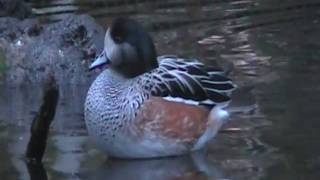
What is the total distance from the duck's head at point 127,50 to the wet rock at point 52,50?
125 inches

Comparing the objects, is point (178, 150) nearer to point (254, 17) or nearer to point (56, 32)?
point (56, 32)

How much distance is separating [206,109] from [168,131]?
466mm

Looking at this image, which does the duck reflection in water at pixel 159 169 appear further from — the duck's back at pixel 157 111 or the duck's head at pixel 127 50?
the duck's head at pixel 127 50

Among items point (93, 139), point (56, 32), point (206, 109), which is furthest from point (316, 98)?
point (56, 32)

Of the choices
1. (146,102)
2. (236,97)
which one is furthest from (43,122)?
(236,97)

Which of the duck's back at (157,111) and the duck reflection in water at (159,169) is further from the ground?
the duck's back at (157,111)

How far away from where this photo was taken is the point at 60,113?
1072 centimetres

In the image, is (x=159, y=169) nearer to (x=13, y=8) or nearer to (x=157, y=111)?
(x=157, y=111)

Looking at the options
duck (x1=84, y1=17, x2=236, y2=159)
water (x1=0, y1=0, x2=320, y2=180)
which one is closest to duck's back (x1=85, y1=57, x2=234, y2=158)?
duck (x1=84, y1=17, x2=236, y2=159)

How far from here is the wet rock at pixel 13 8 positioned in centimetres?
1504

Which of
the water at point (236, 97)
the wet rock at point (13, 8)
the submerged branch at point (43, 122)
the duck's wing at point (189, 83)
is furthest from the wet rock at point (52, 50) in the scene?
the submerged branch at point (43, 122)

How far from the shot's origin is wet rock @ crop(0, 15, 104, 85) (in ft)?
40.6

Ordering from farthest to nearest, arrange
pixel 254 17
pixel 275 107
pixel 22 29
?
pixel 254 17, pixel 22 29, pixel 275 107

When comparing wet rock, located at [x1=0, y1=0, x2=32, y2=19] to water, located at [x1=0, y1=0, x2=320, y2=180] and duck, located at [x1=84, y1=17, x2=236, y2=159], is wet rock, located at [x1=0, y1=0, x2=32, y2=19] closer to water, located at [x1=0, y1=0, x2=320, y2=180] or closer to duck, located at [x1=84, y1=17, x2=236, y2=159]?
water, located at [x1=0, y1=0, x2=320, y2=180]
